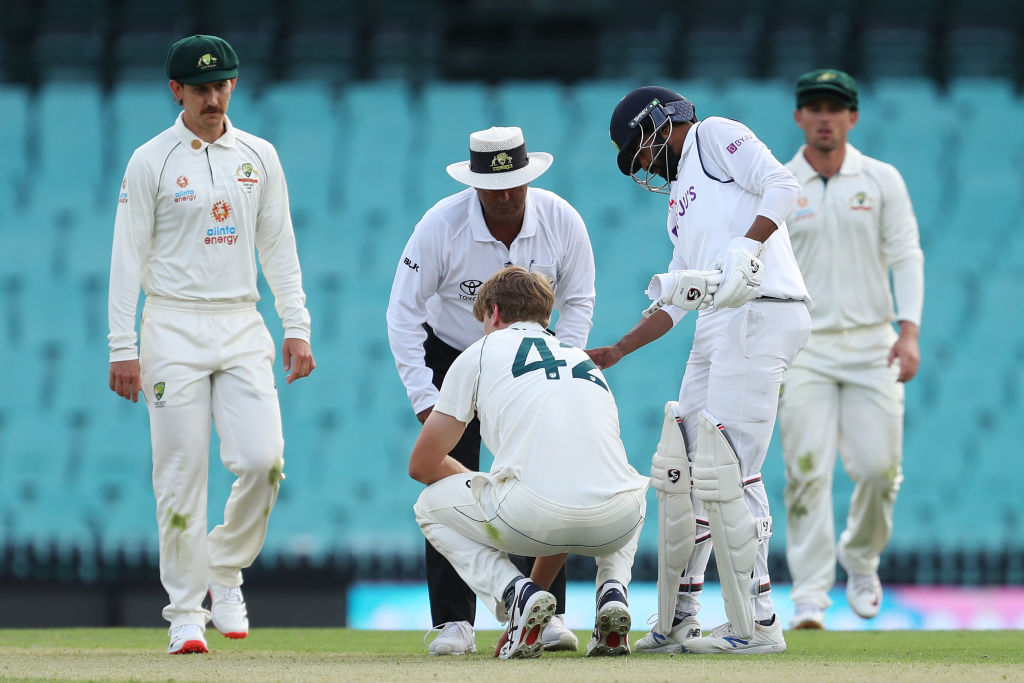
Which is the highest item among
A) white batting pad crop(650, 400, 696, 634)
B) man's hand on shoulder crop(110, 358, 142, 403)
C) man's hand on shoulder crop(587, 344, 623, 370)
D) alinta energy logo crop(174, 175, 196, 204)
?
alinta energy logo crop(174, 175, 196, 204)

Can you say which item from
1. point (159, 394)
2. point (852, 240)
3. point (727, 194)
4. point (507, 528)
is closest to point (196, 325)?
point (159, 394)

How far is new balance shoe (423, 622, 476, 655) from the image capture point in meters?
4.65

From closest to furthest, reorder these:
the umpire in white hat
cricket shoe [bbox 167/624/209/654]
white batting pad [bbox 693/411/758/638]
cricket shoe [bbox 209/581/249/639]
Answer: white batting pad [bbox 693/411/758/638], the umpire in white hat, cricket shoe [bbox 167/624/209/654], cricket shoe [bbox 209/581/249/639]

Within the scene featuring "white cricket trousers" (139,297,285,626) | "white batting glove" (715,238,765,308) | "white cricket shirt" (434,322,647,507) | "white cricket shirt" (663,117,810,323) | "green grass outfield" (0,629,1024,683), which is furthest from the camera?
"white cricket trousers" (139,297,285,626)

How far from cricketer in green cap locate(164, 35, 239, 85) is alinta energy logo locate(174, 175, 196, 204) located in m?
0.37

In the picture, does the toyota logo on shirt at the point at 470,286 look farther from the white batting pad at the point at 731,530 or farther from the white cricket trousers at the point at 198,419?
the white batting pad at the point at 731,530

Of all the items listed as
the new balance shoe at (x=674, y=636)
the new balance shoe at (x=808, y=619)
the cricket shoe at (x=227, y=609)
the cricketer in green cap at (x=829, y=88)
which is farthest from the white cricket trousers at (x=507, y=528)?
the cricketer in green cap at (x=829, y=88)

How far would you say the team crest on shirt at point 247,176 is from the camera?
5.25 meters

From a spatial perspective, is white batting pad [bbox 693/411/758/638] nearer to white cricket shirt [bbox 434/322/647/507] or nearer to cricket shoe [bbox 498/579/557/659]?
white cricket shirt [bbox 434/322/647/507]

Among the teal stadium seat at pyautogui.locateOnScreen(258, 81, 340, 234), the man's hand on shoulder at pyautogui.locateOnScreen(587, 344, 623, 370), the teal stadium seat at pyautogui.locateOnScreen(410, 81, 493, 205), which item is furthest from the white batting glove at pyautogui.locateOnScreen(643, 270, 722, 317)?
the teal stadium seat at pyautogui.locateOnScreen(258, 81, 340, 234)

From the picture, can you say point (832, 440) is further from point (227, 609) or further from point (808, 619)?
point (227, 609)

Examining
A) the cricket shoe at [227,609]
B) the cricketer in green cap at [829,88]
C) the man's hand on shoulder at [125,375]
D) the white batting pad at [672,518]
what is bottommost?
the cricket shoe at [227,609]

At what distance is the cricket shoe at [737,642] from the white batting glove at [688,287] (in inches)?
42.2

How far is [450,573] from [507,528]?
76 cm
